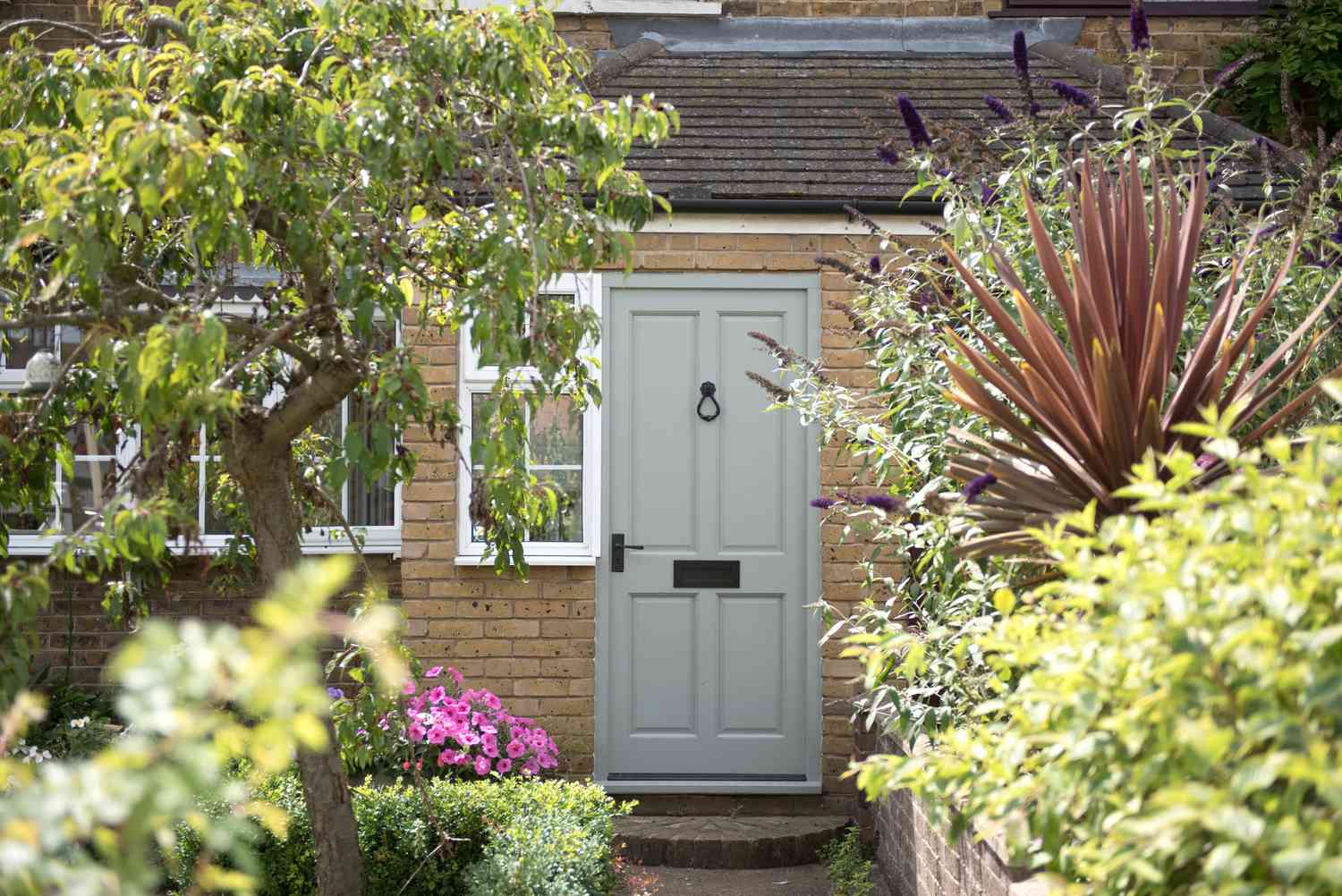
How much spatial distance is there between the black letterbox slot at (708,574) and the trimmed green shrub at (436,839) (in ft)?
7.31

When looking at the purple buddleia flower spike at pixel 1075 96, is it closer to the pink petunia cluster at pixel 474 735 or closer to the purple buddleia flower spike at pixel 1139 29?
the purple buddleia flower spike at pixel 1139 29

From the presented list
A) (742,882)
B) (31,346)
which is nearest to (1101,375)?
(742,882)

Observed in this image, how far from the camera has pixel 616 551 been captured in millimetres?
7121

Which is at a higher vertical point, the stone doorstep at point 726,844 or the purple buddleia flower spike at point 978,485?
the purple buddleia flower spike at point 978,485

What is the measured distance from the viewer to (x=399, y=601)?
722 cm

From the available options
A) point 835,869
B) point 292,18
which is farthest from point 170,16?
point 835,869

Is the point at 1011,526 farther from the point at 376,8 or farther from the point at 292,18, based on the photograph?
the point at 292,18

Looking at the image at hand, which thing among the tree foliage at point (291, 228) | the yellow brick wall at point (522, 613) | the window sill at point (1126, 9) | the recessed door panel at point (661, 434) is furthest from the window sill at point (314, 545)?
the window sill at point (1126, 9)

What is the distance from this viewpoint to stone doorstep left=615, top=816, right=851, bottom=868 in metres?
6.29

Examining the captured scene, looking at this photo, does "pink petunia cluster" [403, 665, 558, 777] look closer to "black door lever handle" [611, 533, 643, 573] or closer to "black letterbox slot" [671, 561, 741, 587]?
"black door lever handle" [611, 533, 643, 573]

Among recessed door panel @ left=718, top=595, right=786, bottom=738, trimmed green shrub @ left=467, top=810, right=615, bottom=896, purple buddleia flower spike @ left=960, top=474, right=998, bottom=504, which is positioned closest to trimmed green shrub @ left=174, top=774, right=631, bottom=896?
trimmed green shrub @ left=467, top=810, right=615, bottom=896

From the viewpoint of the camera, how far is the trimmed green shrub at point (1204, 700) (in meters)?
1.75

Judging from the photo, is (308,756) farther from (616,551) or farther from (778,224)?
(778,224)

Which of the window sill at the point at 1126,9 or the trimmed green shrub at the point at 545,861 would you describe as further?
the window sill at the point at 1126,9
